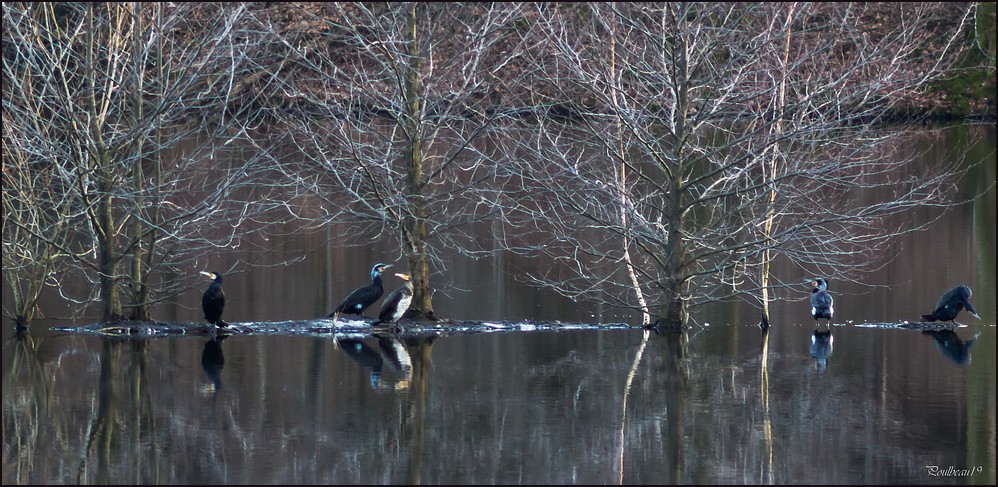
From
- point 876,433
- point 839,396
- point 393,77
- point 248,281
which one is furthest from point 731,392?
point 248,281

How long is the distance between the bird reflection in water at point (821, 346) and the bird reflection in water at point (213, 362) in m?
5.31

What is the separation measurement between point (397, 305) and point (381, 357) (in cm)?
155

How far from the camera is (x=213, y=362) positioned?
11.7 m

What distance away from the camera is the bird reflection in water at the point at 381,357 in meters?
10.8

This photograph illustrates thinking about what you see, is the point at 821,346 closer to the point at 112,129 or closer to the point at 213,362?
the point at 213,362

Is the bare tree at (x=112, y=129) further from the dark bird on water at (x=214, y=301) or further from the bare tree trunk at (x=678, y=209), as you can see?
the bare tree trunk at (x=678, y=209)

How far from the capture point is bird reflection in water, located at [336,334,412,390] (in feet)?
35.3

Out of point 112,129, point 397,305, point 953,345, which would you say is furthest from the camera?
point 397,305

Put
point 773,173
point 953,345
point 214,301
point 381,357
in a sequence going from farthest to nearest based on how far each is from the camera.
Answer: point 773,173, point 214,301, point 953,345, point 381,357

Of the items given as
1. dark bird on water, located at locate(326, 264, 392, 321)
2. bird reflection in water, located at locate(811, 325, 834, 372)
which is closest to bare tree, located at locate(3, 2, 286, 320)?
dark bird on water, located at locate(326, 264, 392, 321)

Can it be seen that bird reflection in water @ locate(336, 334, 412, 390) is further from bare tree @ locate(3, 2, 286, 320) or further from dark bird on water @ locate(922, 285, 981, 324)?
dark bird on water @ locate(922, 285, 981, 324)

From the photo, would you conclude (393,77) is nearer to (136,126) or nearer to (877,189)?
(136,126)

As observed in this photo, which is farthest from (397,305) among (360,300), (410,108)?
(410,108)

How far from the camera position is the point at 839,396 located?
1041 cm
